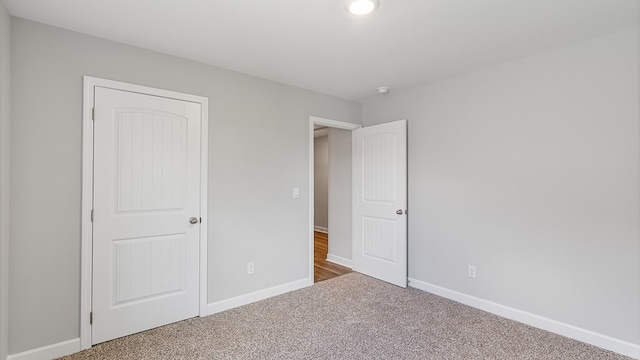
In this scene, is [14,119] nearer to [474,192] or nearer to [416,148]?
[416,148]

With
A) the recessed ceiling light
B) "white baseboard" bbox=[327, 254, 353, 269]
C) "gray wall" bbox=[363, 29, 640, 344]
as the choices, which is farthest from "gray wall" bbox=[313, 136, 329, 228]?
the recessed ceiling light

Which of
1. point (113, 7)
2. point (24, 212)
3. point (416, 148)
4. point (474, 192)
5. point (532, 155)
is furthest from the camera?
point (416, 148)

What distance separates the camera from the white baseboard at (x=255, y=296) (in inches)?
112

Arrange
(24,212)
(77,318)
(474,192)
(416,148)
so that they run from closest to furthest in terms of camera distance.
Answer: (24,212), (77,318), (474,192), (416,148)

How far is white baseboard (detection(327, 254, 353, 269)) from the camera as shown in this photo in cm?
428

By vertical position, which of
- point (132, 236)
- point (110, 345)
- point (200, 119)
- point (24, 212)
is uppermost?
point (200, 119)

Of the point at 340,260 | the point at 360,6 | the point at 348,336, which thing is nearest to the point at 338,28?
the point at 360,6

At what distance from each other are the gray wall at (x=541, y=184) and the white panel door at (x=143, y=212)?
2469 mm

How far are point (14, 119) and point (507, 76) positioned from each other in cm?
385

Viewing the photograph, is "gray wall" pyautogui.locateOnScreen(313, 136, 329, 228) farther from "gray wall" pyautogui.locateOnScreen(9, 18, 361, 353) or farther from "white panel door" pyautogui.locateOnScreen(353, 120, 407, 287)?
"gray wall" pyautogui.locateOnScreen(9, 18, 361, 353)

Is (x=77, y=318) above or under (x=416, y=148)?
under

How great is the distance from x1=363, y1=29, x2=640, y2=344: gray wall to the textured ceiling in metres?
0.29

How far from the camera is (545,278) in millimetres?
2535

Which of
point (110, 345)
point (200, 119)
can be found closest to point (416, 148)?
point (200, 119)
